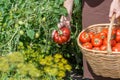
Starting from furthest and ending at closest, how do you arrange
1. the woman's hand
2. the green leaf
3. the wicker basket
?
the green leaf → the woman's hand → the wicker basket

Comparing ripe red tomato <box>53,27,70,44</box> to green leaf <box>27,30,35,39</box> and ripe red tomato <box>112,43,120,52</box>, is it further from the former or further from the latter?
ripe red tomato <box>112,43,120,52</box>

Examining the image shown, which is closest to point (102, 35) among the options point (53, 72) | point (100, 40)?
point (100, 40)

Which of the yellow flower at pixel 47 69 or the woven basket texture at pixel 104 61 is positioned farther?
the yellow flower at pixel 47 69

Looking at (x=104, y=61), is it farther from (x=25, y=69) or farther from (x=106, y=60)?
(x=25, y=69)

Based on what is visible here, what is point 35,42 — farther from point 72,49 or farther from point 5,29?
point 72,49

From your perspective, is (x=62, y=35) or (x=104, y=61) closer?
(x=104, y=61)

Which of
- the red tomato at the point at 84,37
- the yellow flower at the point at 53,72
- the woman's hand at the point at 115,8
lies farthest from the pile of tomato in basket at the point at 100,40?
the yellow flower at the point at 53,72

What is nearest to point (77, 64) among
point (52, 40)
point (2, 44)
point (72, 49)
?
point (72, 49)

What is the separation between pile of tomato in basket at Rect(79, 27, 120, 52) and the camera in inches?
131

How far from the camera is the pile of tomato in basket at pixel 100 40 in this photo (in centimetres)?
333

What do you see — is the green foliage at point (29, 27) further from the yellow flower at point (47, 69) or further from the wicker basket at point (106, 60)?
the wicker basket at point (106, 60)

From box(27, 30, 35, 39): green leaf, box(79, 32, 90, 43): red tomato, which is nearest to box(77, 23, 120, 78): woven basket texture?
box(79, 32, 90, 43): red tomato

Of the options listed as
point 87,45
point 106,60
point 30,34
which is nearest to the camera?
point 106,60

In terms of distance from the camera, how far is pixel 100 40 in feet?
11.1
